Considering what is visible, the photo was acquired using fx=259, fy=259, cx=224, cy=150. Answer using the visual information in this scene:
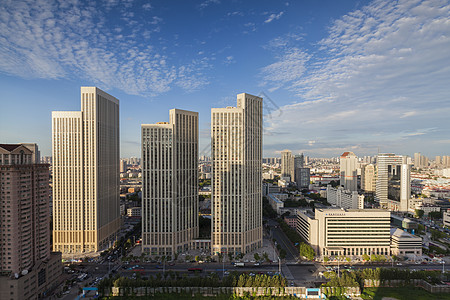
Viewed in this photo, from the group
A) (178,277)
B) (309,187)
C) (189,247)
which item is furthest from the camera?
(309,187)

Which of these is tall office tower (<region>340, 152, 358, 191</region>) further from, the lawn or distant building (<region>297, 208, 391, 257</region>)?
the lawn

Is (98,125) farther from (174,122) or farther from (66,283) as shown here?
(66,283)

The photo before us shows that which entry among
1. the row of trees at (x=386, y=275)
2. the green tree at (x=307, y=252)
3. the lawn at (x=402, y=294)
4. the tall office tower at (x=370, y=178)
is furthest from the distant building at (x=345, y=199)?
the lawn at (x=402, y=294)

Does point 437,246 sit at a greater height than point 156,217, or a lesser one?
lesser

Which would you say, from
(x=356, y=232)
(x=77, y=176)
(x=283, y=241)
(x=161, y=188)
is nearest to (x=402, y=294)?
(x=356, y=232)

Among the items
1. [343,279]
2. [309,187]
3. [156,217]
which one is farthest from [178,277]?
[309,187]

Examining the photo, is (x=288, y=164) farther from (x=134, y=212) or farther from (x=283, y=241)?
(x=283, y=241)

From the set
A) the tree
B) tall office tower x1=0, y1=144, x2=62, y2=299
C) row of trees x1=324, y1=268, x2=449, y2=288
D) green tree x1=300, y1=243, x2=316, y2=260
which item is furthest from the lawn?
the tree
